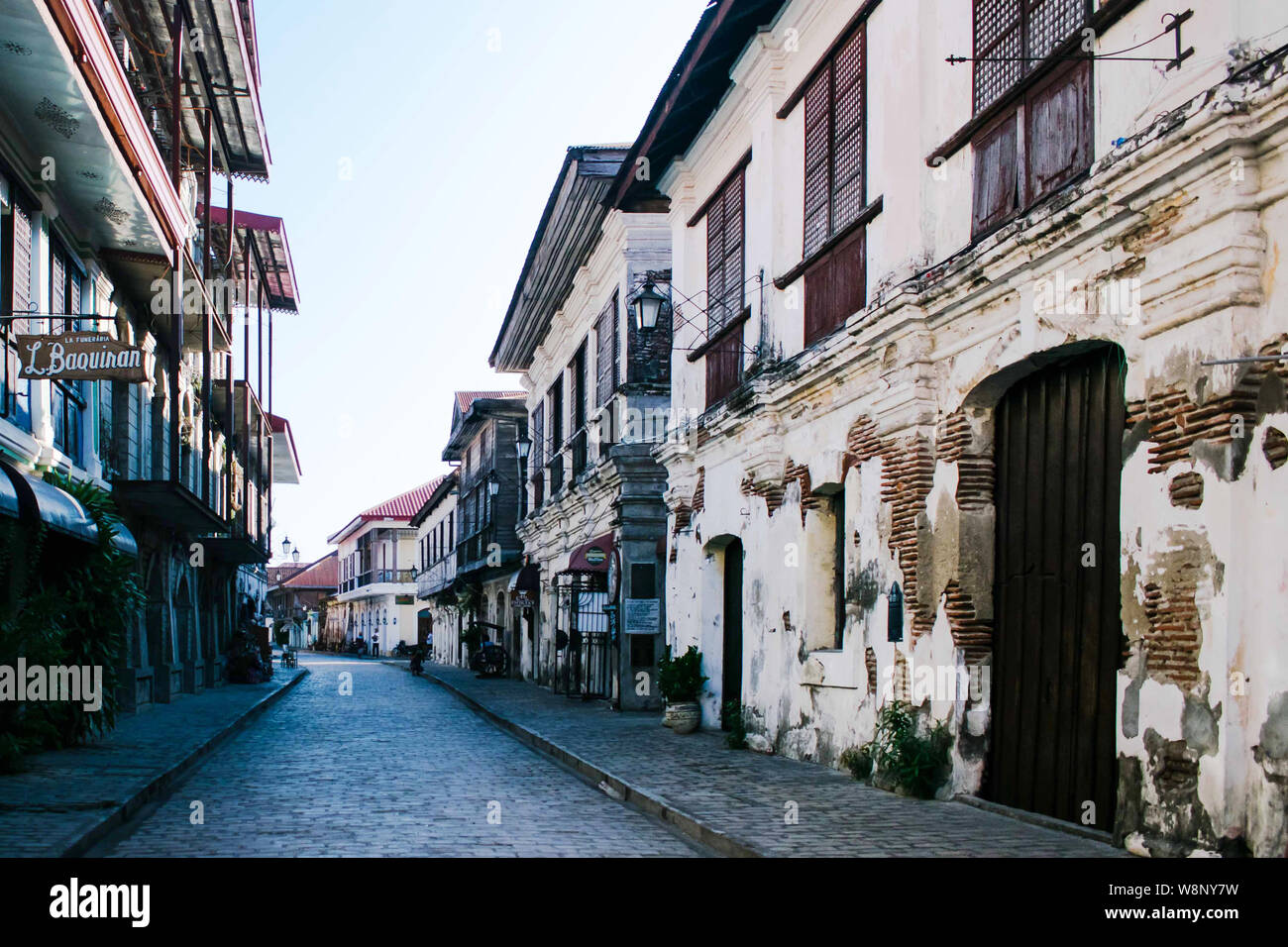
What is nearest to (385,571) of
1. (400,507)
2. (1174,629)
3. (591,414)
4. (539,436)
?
(400,507)

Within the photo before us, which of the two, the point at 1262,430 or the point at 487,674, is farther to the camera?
the point at 487,674

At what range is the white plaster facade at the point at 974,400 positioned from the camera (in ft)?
20.4

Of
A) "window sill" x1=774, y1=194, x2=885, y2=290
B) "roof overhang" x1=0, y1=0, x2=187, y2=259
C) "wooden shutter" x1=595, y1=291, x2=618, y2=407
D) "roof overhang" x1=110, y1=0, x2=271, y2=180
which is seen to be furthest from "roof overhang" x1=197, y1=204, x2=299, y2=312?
"window sill" x1=774, y1=194, x2=885, y2=290

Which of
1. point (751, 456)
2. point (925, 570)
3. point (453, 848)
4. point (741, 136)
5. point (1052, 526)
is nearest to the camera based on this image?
point (453, 848)

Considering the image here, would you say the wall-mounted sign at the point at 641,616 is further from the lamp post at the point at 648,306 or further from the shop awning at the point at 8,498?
the shop awning at the point at 8,498

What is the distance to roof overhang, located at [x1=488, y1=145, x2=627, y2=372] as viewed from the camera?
18.7 meters

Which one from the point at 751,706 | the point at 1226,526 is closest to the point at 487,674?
the point at 751,706

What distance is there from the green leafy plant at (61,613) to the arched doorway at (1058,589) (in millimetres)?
7765

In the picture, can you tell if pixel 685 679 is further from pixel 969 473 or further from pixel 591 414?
pixel 591 414

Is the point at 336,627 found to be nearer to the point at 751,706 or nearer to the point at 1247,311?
the point at 751,706

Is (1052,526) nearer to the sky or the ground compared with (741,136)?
nearer to the ground

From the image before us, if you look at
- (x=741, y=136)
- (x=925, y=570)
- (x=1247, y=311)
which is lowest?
(x=925, y=570)

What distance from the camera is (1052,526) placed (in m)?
8.49
